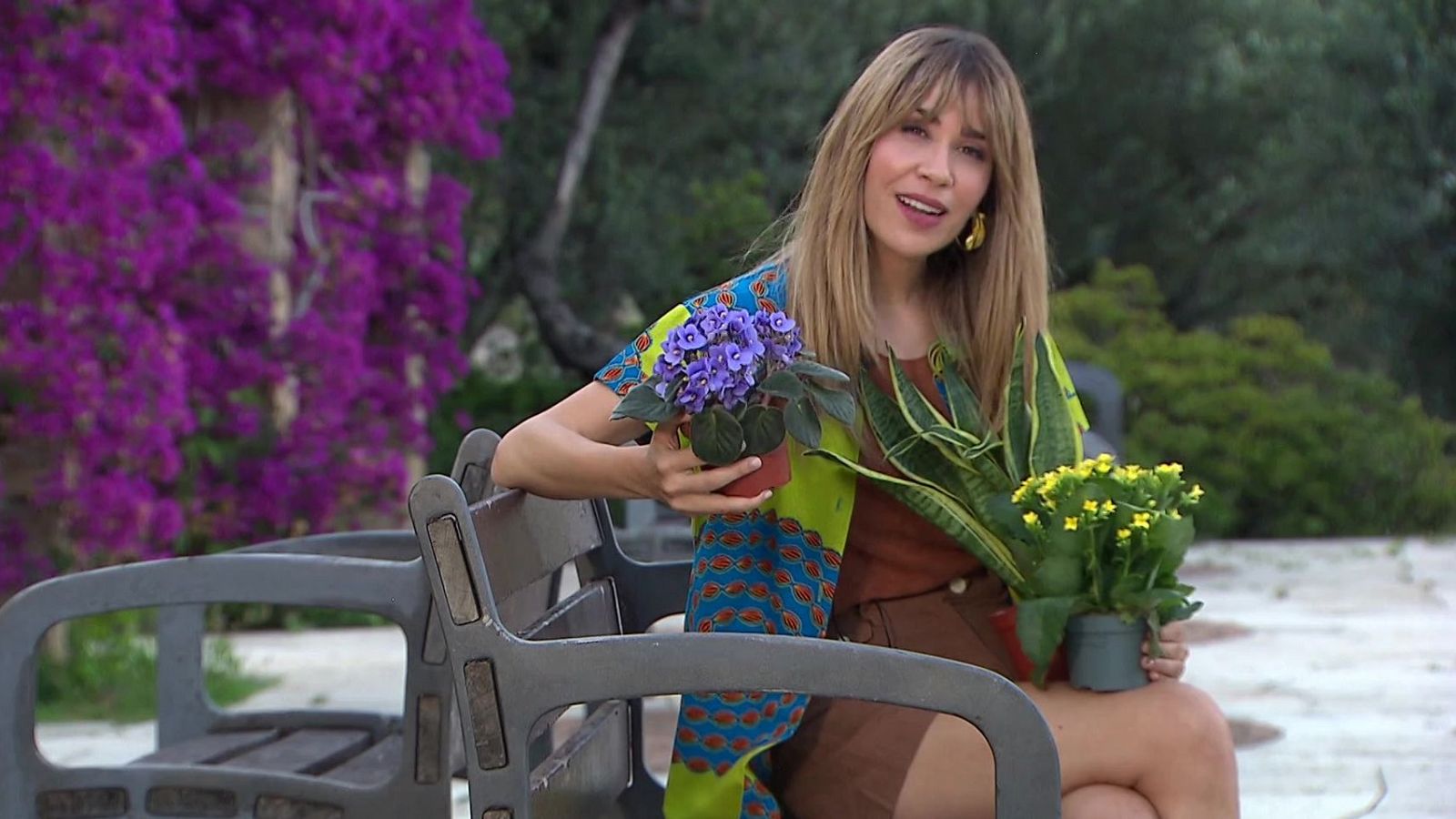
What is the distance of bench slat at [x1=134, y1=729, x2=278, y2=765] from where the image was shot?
8.59 feet

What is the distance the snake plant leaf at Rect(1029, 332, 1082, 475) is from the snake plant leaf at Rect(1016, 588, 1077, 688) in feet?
0.85

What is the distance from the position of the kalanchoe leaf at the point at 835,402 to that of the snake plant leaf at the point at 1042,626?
1.16 ft

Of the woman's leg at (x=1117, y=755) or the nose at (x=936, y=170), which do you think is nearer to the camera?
the woman's leg at (x=1117, y=755)

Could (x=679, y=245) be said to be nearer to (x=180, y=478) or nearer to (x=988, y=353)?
(x=180, y=478)

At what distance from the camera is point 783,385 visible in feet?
5.68

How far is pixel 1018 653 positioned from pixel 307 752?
3.83 feet

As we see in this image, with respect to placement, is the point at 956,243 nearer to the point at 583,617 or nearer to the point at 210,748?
the point at 583,617

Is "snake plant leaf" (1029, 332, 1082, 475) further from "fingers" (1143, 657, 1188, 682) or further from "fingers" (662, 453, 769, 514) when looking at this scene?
"fingers" (662, 453, 769, 514)

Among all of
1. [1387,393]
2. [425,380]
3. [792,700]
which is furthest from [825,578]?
[1387,393]

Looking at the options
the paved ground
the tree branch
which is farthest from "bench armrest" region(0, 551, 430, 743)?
the tree branch

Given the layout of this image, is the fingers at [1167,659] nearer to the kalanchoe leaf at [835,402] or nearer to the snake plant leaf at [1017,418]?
the snake plant leaf at [1017,418]

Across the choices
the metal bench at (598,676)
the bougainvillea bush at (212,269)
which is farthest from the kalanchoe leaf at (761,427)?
the bougainvillea bush at (212,269)

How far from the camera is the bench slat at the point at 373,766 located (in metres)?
2.45

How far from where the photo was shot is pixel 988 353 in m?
2.35
